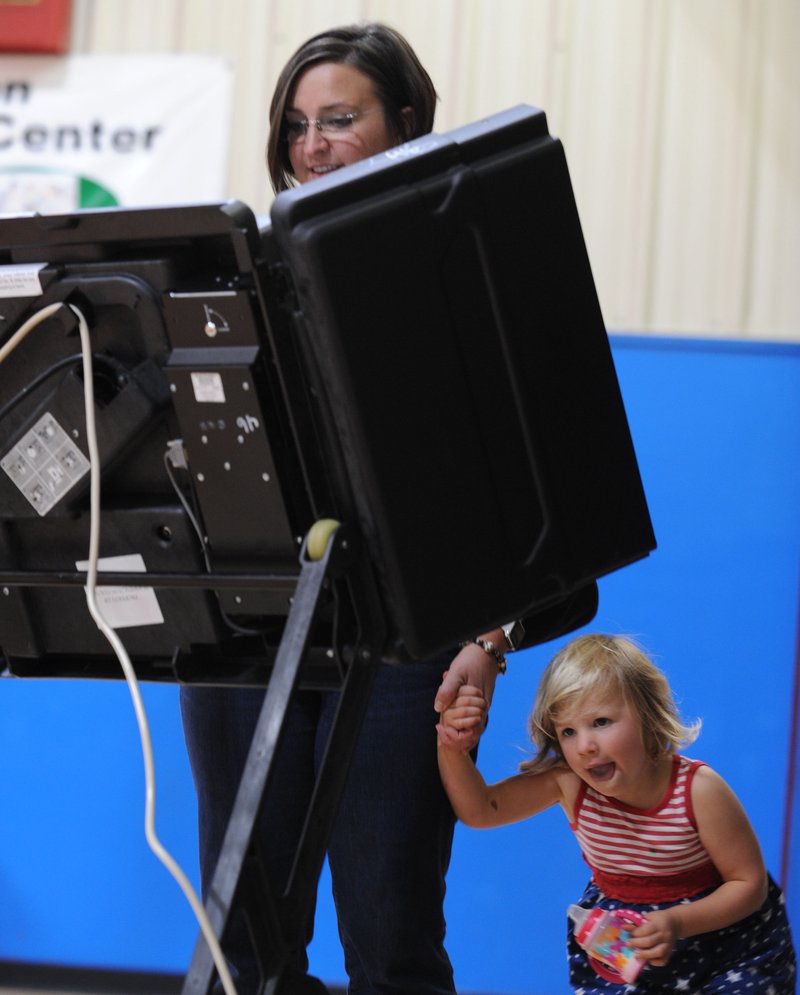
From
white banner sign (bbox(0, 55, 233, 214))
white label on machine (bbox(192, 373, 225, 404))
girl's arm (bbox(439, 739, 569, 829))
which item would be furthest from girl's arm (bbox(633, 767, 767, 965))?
white banner sign (bbox(0, 55, 233, 214))

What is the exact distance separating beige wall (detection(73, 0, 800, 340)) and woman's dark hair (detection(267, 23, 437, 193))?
4.63 ft

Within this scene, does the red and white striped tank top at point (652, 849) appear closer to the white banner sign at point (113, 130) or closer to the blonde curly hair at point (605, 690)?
the blonde curly hair at point (605, 690)

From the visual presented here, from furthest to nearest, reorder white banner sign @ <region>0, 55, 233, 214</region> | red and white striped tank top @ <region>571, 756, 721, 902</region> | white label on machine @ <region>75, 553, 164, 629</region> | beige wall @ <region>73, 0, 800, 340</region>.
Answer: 1. white banner sign @ <region>0, 55, 233, 214</region>
2. beige wall @ <region>73, 0, 800, 340</region>
3. red and white striped tank top @ <region>571, 756, 721, 902</region>
4. white label on machine @ <region>75, 553, 164, 629</region>

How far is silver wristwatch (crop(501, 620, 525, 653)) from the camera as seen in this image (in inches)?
49.3

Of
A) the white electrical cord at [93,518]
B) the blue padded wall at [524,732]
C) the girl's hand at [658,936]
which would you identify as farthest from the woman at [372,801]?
the blue padded wall at [524,732]

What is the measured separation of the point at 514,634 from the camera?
126 cm

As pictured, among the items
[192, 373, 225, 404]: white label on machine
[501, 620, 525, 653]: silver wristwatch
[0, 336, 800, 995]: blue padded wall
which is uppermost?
[192, 373, 225, 404]: white label on machine

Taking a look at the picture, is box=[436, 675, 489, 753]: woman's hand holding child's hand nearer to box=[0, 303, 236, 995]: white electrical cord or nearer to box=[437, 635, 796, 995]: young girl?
box=[437, 635, 796, 995]: young girl

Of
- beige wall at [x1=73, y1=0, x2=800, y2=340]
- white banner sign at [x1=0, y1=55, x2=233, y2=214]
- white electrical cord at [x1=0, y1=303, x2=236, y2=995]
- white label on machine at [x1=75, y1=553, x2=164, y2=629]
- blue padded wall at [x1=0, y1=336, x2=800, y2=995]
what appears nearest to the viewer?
white electrical cord at [x1=0, y1=303, x2=236, y2=995]

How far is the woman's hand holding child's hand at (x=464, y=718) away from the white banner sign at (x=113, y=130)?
1959mm

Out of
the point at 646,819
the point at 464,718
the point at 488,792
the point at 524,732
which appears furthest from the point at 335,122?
the point at 524,732

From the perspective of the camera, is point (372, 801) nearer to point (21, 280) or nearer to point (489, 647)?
point (489, 647)

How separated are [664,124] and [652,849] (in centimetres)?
181

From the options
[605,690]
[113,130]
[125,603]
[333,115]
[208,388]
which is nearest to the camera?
[208,388]
